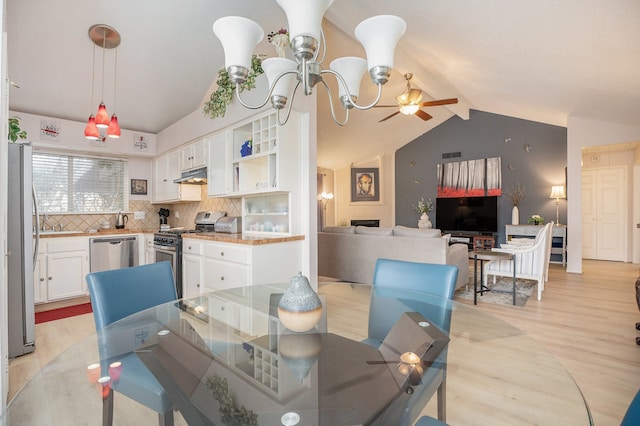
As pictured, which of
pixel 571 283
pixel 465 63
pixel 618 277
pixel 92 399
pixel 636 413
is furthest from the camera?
pixel 618 277

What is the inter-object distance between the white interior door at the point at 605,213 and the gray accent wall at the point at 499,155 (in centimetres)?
97

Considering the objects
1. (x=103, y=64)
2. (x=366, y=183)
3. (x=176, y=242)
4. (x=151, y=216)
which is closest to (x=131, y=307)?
(x=176, y=242)

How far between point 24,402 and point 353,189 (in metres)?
8.42

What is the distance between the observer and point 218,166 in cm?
392

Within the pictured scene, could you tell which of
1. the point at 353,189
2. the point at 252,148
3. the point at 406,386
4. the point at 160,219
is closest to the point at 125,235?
the point at 160,219

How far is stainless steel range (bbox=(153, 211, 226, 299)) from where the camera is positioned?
3.86m

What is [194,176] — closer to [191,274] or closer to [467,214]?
[191,274]

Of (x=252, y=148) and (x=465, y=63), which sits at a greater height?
(x=465, y=63)

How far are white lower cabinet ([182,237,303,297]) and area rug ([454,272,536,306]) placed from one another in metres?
2.41

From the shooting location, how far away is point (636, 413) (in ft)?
2.33

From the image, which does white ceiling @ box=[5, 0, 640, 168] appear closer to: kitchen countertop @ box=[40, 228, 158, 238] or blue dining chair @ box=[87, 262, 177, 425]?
kitchen countertop @ box=[40, 228, 158, 238]

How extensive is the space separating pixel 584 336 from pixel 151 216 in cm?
590

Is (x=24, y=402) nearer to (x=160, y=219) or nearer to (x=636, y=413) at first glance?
(x=636, y=413)

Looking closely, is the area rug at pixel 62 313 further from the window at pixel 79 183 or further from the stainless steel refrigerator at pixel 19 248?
the window at pixel 79 183
